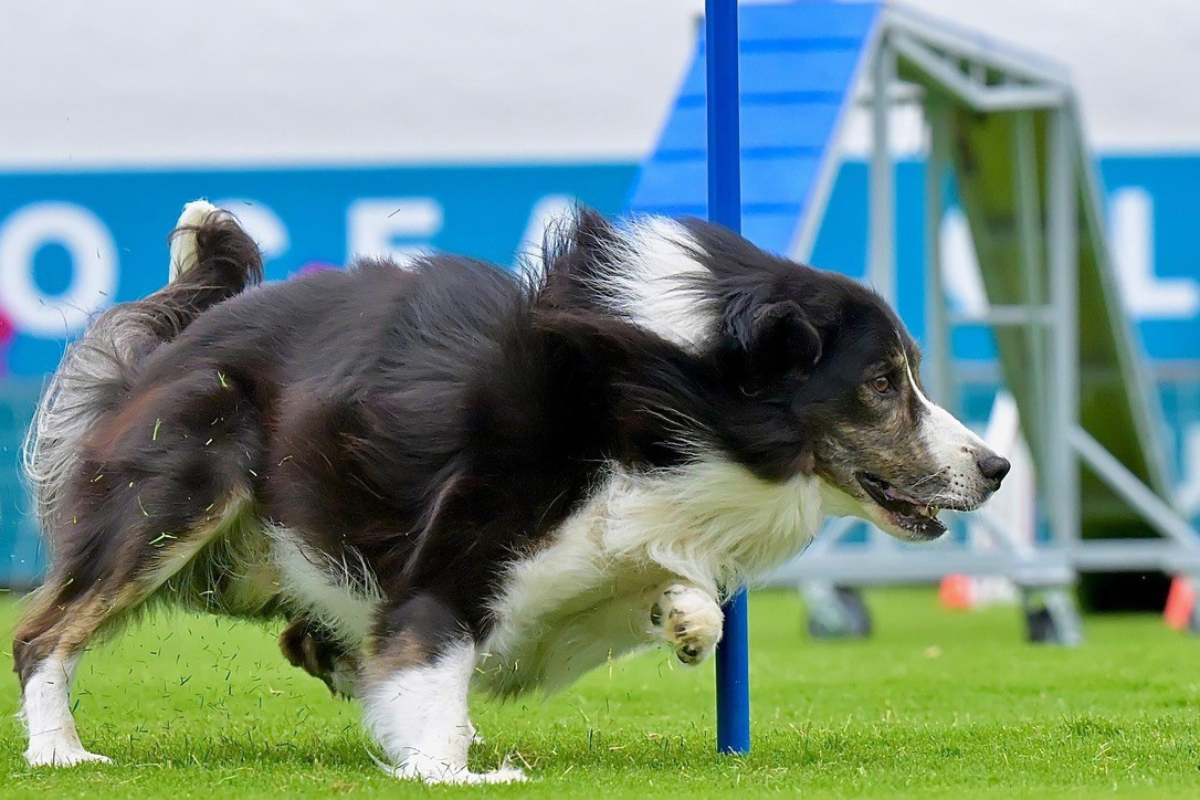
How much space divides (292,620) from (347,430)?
45.1 inches

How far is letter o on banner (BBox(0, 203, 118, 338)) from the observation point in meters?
13.2

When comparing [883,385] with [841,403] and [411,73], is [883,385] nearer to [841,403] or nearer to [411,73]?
[841,403]

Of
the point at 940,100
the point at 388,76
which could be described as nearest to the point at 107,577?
the point at 940,100

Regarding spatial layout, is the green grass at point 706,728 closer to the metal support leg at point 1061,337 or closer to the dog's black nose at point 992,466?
the dog's black nose at point 992,466

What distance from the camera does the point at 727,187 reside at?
4.89m

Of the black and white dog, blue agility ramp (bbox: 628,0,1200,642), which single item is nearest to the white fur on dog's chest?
the black and white dog

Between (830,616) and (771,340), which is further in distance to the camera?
(830,616)

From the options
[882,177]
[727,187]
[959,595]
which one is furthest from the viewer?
[959,595]

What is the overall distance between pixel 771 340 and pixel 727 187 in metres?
0.72

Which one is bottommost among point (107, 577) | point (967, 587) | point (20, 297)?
point (967, 587)

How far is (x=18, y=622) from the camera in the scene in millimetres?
4949

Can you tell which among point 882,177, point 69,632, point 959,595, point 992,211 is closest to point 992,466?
point 69,632

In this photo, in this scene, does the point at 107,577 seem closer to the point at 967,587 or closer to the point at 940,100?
the point at 940,100

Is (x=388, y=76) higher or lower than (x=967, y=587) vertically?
higher
